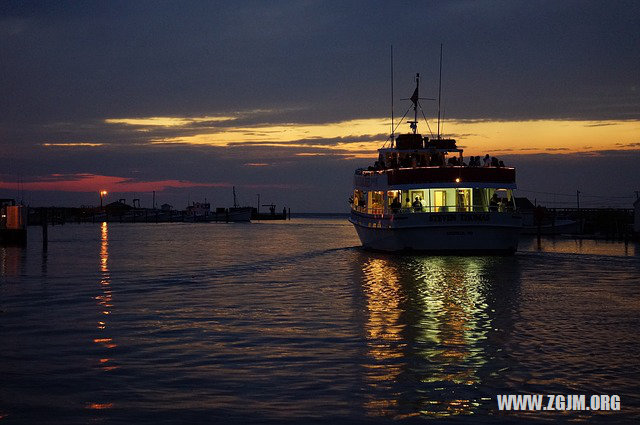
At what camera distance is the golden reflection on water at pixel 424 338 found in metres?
11.0

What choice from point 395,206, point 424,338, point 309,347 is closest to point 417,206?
point 395,206

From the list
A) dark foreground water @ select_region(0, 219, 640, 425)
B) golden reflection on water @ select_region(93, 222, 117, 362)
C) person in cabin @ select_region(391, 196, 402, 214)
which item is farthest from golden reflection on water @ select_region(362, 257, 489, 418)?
person in cabin @ select_region(391, 196, 402, 214)

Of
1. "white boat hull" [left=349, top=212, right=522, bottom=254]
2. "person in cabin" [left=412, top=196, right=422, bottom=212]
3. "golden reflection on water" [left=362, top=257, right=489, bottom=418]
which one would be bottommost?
"golden reflection on water" [left=362, top=257, right=489, bottom=418]

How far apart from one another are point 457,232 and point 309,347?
29.0m

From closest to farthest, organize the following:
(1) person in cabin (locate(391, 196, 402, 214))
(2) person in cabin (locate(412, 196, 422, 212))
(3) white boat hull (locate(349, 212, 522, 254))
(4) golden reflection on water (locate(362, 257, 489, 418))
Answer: (4) golden reflection on water (locate(362, 257, 489, 418))
(3) white boat hull (locate(349, 212, 522, 254))
(2) person in cabin (locate(412, 196, 422, 212))
(1) person in cabin (locate(391, 196, 402, 214))

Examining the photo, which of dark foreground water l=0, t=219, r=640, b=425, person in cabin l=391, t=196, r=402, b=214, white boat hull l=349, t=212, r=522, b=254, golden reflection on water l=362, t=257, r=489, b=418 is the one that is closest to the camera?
dark foreground water l=0, t=219, r=640, b=425

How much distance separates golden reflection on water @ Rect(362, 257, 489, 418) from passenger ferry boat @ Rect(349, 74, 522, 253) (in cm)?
998

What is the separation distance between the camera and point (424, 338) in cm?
1644

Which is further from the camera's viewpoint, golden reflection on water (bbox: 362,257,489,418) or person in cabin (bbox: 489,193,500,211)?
person in cabin (bbox: 489,193,500,211)

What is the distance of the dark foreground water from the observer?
10.6m

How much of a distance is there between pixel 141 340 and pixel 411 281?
1620 centimetres

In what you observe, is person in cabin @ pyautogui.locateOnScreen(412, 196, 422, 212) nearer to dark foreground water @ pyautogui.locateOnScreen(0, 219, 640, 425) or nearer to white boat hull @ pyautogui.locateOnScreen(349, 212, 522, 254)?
white boat hull @ pyautogui.locateOnScreen(349, 212, 522, 254)

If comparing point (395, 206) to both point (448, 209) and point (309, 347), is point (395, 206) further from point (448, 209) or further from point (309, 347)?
point (309, 347)

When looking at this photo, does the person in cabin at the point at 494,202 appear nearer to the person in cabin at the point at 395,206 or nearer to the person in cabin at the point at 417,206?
the person in cabin at the point at 417,206
